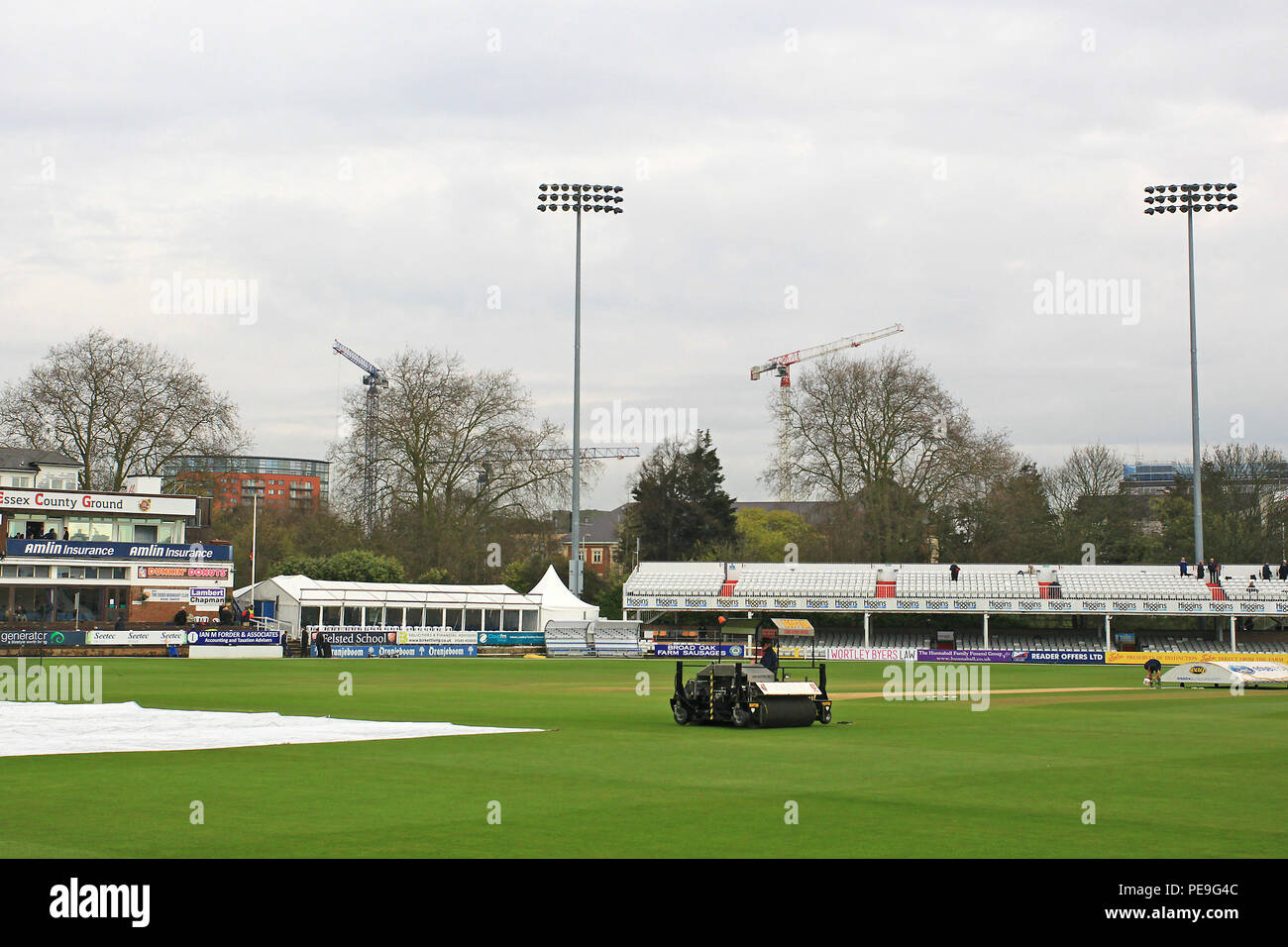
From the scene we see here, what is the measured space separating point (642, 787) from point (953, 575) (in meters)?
67.3

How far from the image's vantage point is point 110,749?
20547 mm

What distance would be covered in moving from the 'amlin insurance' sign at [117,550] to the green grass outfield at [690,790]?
1941 inches

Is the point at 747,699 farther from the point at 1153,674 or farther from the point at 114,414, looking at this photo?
the point at 114,414

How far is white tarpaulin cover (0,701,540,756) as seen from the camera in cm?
2123

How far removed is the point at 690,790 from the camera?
51.7ft

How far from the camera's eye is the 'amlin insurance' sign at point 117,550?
73.1 m

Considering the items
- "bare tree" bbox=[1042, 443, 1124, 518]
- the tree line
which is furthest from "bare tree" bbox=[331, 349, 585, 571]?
"bare tree" bbox=[1042, 443, 1124, 518]

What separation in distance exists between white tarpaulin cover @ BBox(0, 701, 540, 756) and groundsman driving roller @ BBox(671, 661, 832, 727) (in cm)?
354

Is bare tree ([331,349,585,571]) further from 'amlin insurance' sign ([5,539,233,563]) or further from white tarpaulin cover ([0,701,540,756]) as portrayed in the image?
white tarpaulin cover ([0,701,540,756])

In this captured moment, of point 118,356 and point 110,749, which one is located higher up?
point 118,356

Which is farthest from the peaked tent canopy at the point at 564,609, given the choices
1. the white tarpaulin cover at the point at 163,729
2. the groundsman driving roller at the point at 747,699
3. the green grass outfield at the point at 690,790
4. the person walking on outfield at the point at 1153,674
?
the groundsman driving roller at the point at 747,699
